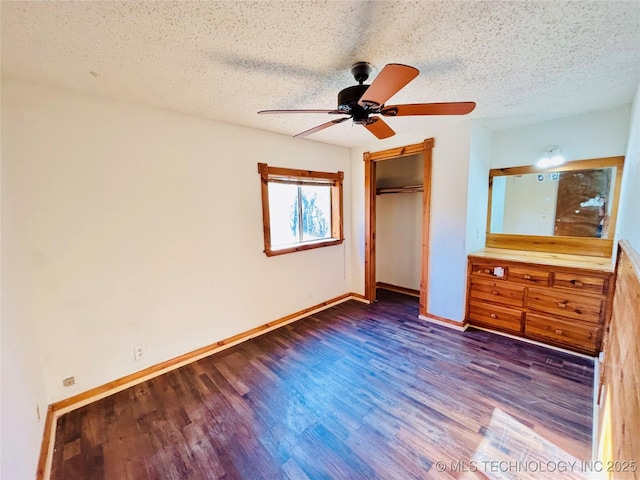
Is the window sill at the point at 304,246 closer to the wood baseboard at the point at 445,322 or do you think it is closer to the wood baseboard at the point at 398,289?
the wood baseboard at the point at 398,289

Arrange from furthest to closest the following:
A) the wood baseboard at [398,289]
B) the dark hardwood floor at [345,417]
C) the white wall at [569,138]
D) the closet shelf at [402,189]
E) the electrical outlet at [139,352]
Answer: the wood baseboard at [398,289]
the closet shelf at [402,189]
the white wall at [569,138]
the electrical outlet at [139,352]
the dark hardwood floor at [345,417]

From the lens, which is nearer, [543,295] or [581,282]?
[581,282]

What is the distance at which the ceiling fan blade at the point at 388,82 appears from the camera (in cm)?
121

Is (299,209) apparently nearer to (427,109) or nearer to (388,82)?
(427,109)

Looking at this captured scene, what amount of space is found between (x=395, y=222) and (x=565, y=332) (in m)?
2.58

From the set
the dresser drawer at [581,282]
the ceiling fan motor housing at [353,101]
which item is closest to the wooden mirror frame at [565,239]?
the dresser drawer at [581,282]

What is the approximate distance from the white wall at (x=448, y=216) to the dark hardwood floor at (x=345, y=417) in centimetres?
60

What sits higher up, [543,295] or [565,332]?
[543,295]

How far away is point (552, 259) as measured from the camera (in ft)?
8.96

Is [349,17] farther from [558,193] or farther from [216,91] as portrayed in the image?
[558,193]

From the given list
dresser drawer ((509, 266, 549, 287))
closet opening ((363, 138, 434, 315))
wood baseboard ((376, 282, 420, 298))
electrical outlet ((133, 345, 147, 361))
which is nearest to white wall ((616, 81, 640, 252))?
dresser drawer ((509, 266, 549, 287))

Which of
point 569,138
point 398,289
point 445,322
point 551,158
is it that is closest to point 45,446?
point 445,322

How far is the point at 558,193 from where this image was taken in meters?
2.95

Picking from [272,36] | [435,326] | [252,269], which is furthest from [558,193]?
[252,269]
